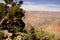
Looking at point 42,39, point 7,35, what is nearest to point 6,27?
point 7,35

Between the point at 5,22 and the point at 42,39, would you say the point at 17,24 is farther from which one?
the point at 42,39

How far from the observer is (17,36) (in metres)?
44.6

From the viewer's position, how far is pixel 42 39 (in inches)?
1816

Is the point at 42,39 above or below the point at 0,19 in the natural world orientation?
below

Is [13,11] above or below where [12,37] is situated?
above

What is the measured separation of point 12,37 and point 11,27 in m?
3.27

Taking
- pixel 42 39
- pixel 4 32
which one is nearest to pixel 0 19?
pixel 4 32

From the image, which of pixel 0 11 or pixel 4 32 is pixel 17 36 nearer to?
pixel 4 32

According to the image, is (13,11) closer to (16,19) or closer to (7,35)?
(16,19)

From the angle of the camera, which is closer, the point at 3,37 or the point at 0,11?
the point at 3,37

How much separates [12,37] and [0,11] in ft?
21.9

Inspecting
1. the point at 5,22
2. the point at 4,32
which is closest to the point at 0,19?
the point at 5,22

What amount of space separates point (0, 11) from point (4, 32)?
544cm

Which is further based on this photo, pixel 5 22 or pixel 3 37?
pixel 5 22
